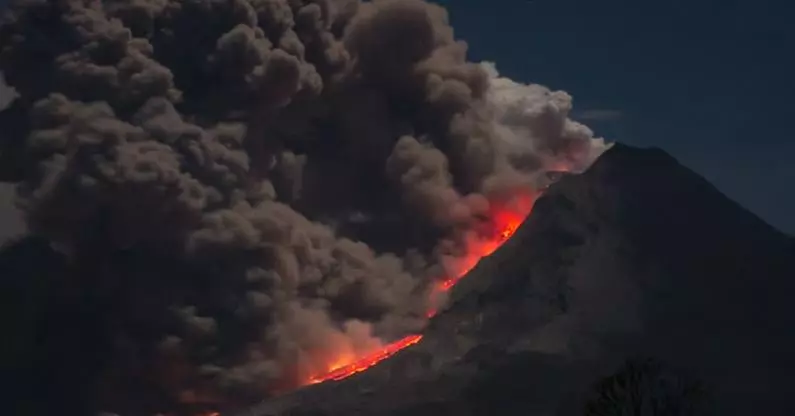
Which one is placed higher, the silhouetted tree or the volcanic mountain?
the volcanic mountain

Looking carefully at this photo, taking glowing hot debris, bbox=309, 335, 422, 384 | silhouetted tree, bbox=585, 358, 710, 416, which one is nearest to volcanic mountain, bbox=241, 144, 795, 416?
glowing hot debris, bbox=309, 335, 422, 384

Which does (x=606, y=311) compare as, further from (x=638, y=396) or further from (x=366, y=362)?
(x=638, y=396)

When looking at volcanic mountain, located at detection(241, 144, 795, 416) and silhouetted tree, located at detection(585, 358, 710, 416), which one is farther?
volcanic mountain, located at detection(241, 144, 795, 416)

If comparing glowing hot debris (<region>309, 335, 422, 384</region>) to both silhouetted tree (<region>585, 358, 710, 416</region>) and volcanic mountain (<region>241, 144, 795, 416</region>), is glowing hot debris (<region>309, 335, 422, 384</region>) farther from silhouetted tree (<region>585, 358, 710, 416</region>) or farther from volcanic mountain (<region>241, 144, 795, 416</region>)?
silhouetted tree (<region>585, 358, 710, 416</region>)

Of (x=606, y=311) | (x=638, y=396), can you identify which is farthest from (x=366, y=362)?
(x=638, y=396)

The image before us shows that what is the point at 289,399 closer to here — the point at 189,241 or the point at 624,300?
the point at 189,241

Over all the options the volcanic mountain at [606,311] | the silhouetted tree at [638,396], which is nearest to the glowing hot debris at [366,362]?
the volcanic mountain at [606,311]
